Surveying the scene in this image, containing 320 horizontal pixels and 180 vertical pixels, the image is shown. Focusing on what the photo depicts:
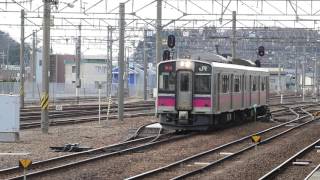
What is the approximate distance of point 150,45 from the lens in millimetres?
83875

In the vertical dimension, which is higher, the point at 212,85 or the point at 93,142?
the point at 212,85

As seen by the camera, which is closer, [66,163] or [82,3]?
[66,163]

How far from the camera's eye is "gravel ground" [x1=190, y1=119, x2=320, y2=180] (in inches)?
548

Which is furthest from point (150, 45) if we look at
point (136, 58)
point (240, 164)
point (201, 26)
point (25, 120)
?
point (240, 164)

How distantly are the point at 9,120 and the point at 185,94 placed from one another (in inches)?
275

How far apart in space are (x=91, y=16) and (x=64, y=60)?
61749 millimetres

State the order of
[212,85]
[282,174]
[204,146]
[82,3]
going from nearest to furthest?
[282,174] → [204,146] → [212,85] → [82,3]

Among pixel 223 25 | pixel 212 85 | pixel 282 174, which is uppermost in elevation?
pixel 223 25

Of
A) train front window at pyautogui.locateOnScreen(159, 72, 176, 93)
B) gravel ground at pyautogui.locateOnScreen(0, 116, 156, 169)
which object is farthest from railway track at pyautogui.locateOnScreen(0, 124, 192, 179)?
train front window at pyautogui.locateOnScreen(159, 72, 176, 93)

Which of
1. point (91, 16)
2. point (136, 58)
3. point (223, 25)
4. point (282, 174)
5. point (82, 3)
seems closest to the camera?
point (282, 174)

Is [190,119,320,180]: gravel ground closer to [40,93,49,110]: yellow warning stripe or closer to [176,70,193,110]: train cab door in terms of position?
[176,70,193,110]: train cab door

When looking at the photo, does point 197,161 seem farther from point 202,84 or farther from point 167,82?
point 167,82

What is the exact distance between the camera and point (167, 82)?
25.0 metres

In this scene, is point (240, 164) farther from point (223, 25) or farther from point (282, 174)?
point (223, 25)
